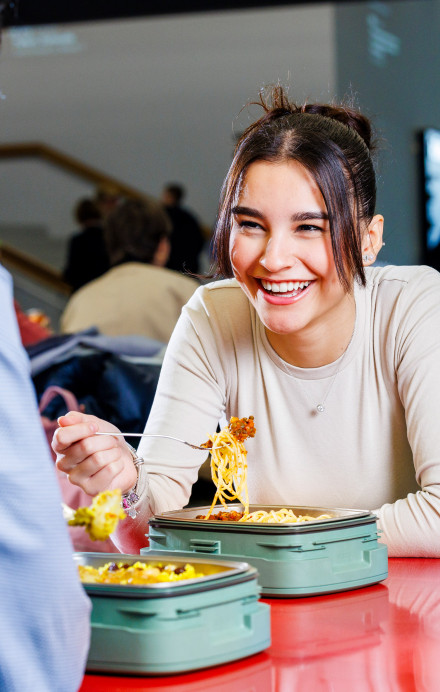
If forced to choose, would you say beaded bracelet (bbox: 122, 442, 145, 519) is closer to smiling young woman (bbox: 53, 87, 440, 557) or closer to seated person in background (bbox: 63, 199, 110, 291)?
smiling young woman (bbox: 53, 87, 440, 557)

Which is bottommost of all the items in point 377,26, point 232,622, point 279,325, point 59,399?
point 59,399

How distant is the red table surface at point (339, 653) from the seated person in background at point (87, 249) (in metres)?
5.56

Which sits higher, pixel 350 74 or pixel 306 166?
pixel 350 74

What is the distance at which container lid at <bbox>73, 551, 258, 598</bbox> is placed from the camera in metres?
0.82

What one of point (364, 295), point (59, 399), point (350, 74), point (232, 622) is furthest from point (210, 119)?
point (232, 622)

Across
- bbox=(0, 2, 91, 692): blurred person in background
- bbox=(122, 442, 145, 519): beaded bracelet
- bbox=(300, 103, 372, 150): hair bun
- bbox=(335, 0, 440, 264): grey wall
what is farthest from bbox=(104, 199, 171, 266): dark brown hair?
bbox=(0, 2, 91, 692): blurred person in background

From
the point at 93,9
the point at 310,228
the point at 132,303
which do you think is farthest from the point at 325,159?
the point at 93,9

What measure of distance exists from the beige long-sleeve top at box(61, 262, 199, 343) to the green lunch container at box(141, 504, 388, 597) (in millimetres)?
2965

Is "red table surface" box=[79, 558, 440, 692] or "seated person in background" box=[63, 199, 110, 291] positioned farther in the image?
"seated person in background" box=[63, 199, 110, 291]

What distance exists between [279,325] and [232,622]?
0.70 metres

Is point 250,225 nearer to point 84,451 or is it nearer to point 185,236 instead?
point 84,451

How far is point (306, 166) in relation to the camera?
1470 millimetres

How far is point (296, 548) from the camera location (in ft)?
3.58

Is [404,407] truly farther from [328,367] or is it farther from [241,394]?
[241,394]
